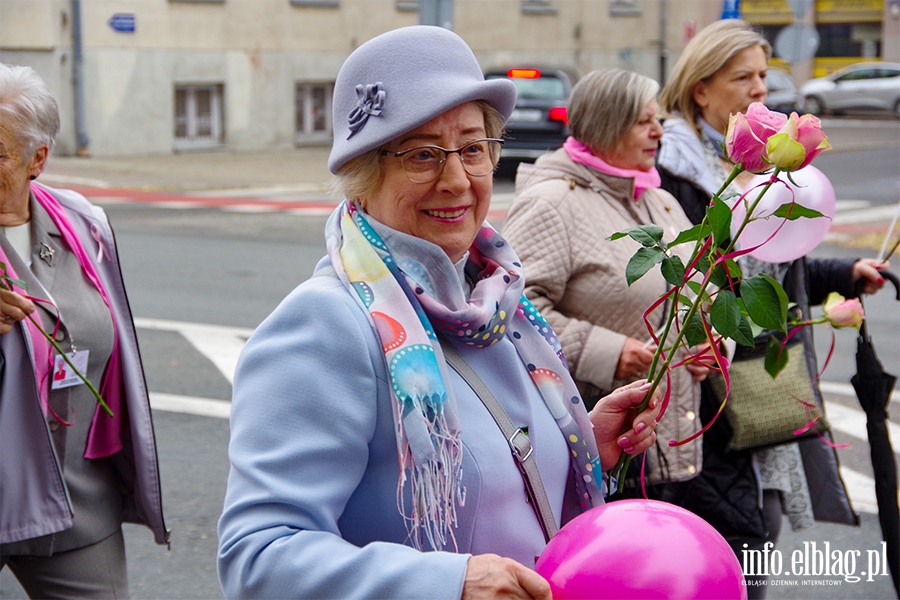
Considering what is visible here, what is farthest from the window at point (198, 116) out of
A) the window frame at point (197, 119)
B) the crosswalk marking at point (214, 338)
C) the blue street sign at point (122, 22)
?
the crosswalk marking at point (214, 338)

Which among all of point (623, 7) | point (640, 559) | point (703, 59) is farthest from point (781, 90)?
point (640, 559)

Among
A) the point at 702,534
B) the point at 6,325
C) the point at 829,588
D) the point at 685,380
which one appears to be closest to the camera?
the point at 702,534

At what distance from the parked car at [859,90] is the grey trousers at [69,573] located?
3326 cm

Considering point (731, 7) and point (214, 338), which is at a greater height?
point (731, 7)

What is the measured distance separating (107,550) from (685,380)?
171 centimetres

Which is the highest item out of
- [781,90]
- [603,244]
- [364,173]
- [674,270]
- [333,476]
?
[364,173]

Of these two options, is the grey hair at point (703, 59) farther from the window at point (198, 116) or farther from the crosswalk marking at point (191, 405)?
the window at point (198, 116)

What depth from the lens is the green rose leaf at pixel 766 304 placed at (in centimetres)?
192

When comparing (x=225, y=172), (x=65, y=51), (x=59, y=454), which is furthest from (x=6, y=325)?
(x=65, y=51)

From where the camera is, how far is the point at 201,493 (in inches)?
212

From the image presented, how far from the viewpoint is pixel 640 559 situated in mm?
1812

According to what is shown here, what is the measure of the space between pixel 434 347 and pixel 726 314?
51 centimetres

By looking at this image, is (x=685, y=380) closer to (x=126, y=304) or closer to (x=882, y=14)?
(x=126, y=304)

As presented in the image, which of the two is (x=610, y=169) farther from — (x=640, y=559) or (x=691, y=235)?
(x=640, y=559)
